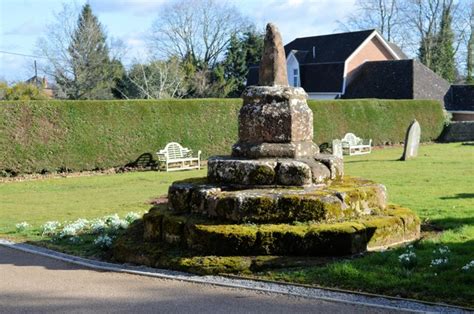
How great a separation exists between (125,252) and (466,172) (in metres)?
13.9

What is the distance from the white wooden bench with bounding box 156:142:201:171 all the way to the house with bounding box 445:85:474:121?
28027 millimetres

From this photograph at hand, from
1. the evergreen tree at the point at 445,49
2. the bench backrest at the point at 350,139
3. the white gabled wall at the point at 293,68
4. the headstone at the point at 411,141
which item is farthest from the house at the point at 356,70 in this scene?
the headstone at the point at 411,141

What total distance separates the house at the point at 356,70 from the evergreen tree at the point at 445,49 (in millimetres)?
10049

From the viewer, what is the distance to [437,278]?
20.1 ft

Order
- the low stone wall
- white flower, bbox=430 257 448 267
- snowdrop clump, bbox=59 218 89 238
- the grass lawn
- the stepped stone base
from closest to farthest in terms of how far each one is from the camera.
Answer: the grass lawn
white flower, bbox=430 257 448 267
the stepped stone base
snowdrop clump, bbox=59 218 89 238
the low stone wall

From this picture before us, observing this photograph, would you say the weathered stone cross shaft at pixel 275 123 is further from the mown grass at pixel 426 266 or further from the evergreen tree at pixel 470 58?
the evergreen tree at pixel 470 58

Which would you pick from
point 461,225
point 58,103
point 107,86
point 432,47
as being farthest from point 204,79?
point 461,225

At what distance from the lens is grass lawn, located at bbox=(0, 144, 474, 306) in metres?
6.12

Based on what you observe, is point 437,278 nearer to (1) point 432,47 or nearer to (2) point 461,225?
(2) point 461,225

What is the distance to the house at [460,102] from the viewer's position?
4542 cm

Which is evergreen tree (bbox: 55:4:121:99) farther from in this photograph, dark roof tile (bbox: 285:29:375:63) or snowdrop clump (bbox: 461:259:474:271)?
snowdrop clump (bbox: 461:259:474:271)

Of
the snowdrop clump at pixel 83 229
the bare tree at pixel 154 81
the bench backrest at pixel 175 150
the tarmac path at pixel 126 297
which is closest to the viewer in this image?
the tarmac path at pixel 126 297

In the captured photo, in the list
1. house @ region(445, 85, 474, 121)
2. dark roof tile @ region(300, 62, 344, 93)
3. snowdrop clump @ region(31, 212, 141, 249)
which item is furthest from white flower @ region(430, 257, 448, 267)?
dark roof tile @ region(300, 62, 344, 93)

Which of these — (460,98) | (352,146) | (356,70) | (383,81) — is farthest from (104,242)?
(460,98)
